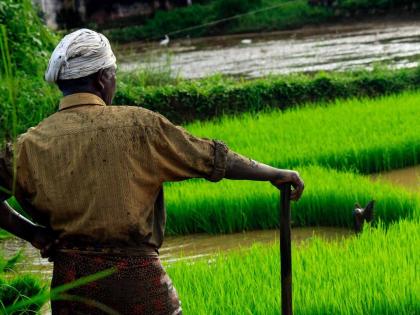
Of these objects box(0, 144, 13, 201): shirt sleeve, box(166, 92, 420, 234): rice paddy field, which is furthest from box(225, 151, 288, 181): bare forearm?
box(166, 92, 420, 234): rice paddy field

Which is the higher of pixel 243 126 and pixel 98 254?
pixel 98 254

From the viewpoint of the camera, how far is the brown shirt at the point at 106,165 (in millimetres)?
2467

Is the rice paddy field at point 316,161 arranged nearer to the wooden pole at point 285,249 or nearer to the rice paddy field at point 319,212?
the rice paddy field at point 319,212

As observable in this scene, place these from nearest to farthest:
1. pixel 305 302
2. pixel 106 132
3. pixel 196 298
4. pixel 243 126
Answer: pixel 106 132, pixel 305 302, pixel 196 298, pixel 243 126

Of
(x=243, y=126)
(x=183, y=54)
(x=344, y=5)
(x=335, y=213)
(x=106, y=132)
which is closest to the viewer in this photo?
(x=106, y=132)

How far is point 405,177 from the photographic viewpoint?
664cm

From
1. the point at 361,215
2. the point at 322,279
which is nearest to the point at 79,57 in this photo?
the point at 322,279

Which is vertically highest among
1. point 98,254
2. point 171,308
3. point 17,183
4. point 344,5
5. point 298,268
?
point 17,183

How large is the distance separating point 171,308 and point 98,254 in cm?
25

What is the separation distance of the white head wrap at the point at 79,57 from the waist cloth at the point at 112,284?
0.47m

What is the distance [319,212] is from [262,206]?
1.11 feet

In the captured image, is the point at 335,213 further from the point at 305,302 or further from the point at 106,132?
the point at 106,132

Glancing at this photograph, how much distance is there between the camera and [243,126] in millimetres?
8016

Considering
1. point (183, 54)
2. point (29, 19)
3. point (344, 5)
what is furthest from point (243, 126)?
point (344, 5)
